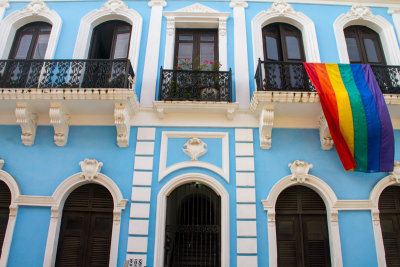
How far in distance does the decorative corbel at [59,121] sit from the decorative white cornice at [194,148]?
3.06m

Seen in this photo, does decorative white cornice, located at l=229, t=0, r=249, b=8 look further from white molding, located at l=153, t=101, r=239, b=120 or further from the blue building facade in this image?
white molding, located at l=153, t=101, r=239, b=120

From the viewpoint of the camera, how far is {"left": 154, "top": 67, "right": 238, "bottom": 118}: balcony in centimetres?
745

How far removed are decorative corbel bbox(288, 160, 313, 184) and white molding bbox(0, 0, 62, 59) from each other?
25.2 feet

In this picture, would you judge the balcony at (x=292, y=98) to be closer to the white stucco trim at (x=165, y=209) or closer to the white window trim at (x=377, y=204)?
the white window trim at (x=377, y=204)

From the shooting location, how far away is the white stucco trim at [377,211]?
6.52 metres

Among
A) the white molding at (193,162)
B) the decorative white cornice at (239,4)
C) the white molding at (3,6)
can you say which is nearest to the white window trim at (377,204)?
the white molding at (193,162)

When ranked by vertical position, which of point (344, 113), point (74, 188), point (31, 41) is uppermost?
point (31, 41)

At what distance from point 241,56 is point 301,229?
4.86 meters

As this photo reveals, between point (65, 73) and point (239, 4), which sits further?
point (239, 4)

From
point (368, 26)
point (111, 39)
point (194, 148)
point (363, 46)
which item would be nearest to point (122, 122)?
point (194, 148)

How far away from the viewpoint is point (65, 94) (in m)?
7.08

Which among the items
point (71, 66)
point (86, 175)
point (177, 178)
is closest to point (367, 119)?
point (177, 178)

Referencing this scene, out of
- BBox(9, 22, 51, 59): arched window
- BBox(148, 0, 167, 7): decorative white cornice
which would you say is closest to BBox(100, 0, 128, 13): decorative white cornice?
BBox(148, 0, 167, 7): decorative white cornice

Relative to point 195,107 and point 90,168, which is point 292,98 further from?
point 90,168
